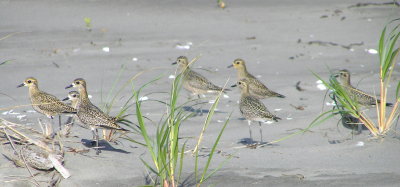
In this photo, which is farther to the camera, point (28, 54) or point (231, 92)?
point (28, 54)

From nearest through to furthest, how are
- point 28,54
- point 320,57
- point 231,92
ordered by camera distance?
1. point 231,92
2. point 28,54
3. point 320,57

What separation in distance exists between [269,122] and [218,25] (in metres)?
5.22

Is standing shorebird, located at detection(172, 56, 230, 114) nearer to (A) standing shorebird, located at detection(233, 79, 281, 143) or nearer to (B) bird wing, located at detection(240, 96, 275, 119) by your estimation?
(A) standing shorebird, located at detection(233, 79, 281, 143)

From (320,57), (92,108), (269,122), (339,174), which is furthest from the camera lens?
(320,57)

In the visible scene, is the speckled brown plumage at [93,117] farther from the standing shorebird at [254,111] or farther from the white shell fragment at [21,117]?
the standing shorebird at [254,111]

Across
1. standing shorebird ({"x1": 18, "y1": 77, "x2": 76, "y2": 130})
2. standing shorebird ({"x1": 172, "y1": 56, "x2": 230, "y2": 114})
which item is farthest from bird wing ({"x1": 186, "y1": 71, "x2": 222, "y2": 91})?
standing shorebird ({"x1": 18, "y1": 77, "x2": 76, "y2": 130})

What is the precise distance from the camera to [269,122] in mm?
9125

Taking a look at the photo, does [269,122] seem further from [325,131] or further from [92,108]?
[92,108]

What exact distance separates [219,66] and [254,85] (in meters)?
1.82

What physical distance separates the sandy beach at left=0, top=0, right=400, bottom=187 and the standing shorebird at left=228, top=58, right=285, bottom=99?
0.21 meters

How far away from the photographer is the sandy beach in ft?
21.1

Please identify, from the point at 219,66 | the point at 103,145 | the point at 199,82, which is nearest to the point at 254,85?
the point at 199,82

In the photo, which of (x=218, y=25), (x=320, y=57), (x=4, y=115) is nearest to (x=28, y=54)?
(x=4, y=115)

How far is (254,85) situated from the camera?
10312 millimetres
